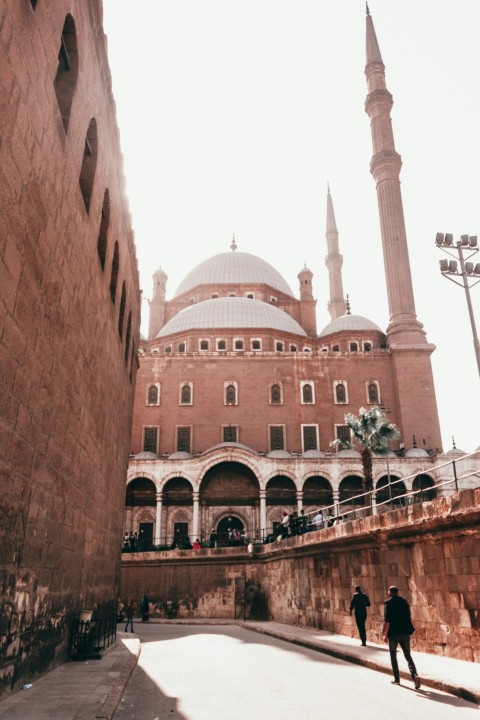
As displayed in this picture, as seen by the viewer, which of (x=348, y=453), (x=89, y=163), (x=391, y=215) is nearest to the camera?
(x=89, y=163)

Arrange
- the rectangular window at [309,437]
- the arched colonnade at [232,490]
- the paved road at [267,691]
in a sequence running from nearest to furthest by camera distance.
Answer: the paved road at [267,691] → the arched colonnade at [232,490] → the rectangular window at [309,437]

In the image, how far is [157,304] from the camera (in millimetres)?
45938

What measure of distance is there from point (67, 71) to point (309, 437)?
1079 inches

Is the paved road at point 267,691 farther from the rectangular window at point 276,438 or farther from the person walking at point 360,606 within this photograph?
the rectangular window at point 276,438

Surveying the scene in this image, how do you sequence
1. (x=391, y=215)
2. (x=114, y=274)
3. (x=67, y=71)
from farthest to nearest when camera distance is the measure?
(x=391, y=215) → (x=114, y=274) → (x=67, y=71)

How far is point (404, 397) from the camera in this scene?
107 ft

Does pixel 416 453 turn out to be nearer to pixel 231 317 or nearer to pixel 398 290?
pixel 398 290

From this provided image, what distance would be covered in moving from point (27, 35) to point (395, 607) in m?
7.12

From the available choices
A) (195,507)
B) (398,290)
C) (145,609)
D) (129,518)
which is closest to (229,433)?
(195,507)

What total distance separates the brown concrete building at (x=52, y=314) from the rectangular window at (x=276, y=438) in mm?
22095

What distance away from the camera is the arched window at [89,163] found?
807 centimetres

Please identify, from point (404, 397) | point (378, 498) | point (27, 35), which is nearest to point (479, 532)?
point (27, 35)

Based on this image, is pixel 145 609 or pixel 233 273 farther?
pixel 233 273

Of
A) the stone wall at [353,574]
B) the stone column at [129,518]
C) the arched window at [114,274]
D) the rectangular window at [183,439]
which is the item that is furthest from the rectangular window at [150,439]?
the arched window at [114,274]
